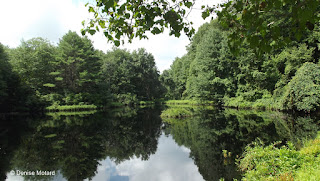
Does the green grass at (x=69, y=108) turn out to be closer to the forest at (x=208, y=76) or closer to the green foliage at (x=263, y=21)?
the forest at (x=208, y=76)

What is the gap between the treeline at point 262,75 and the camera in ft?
62.0

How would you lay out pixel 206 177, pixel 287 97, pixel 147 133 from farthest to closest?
pixel 287 97 < pixel 147 133 < pixel 206 177

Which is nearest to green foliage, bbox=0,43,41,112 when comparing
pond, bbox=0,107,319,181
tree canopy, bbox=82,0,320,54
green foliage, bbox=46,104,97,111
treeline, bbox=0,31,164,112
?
treeline, bbox=0,31,164,112

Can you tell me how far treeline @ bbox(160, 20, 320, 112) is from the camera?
62.0ft

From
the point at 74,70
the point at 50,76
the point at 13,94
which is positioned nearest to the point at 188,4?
the point at 13,94

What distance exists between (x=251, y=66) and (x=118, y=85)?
3317cm

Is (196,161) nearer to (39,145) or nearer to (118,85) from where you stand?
(39,145)

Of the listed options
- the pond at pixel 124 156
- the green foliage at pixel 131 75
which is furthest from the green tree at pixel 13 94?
the pond at pixel 124 156

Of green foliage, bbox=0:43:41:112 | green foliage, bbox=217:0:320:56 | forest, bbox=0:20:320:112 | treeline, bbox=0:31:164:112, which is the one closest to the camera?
green foliage, bbox=217:0:320:56

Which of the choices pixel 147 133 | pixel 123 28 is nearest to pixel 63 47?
pixel 147 133

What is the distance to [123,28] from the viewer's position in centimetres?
314

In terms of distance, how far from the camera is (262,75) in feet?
91.1

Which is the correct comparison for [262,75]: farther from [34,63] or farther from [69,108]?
[34,63]

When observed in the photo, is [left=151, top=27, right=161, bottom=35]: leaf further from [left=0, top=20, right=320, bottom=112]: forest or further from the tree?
the tree
